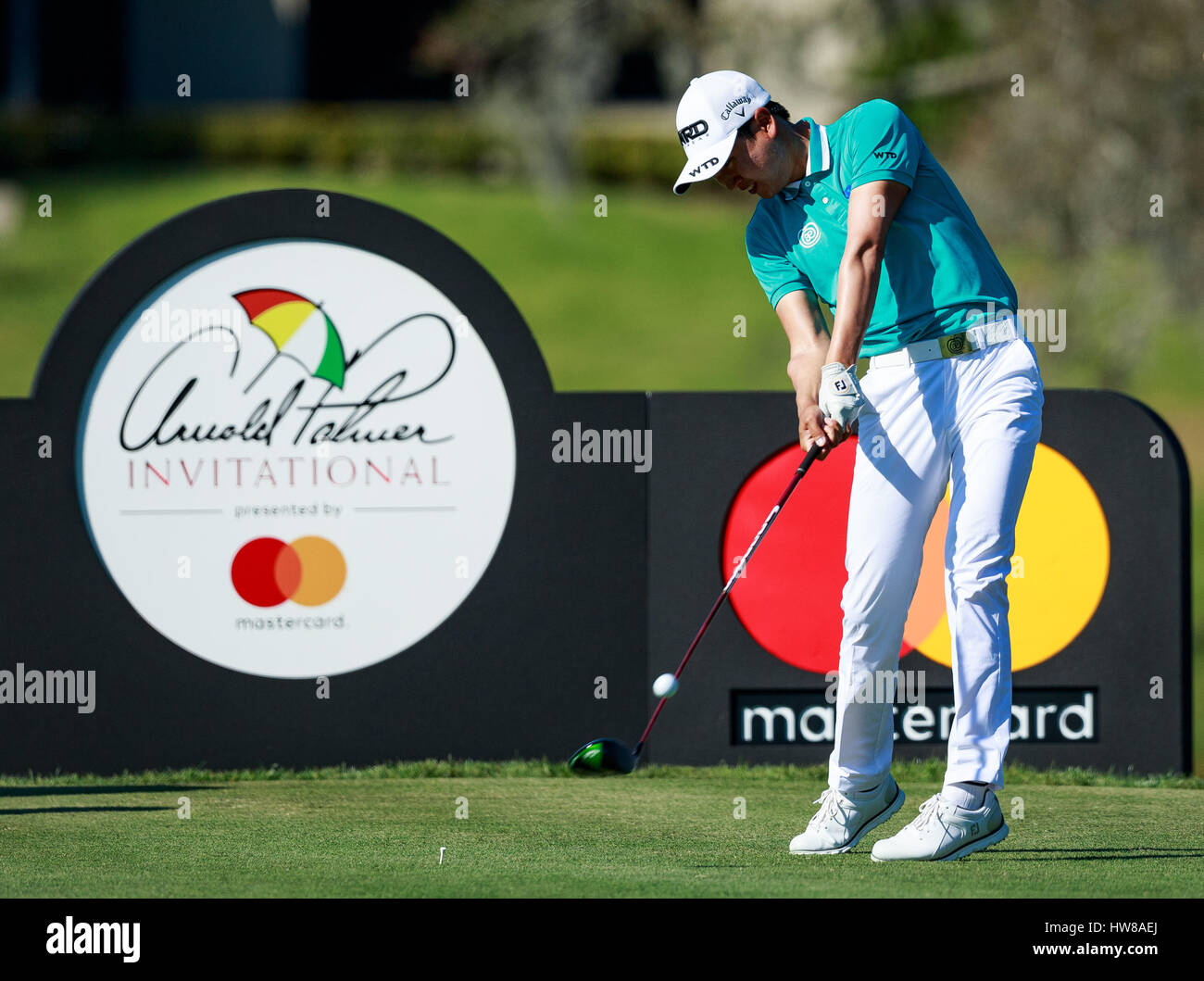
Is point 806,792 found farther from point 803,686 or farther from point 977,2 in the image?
point 977,2

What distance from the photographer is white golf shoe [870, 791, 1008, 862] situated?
4895 millimetres

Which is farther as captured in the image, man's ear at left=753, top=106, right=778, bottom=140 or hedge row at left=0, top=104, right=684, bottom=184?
hedge row at left=0, top=104, right=684, bottom=184

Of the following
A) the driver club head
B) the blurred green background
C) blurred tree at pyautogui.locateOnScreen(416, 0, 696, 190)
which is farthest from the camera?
blurred tree at pyautogui.locateOnScreen(416, 0, 696, 190)

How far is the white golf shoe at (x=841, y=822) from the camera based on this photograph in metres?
5.11

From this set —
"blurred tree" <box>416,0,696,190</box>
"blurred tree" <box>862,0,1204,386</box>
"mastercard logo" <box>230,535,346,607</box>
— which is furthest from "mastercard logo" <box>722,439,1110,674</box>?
"blurred tree" <box>416,0,696,190</box>

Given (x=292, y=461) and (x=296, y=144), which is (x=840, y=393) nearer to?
(x=292, y=461)

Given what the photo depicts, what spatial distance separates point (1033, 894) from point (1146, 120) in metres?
9.32

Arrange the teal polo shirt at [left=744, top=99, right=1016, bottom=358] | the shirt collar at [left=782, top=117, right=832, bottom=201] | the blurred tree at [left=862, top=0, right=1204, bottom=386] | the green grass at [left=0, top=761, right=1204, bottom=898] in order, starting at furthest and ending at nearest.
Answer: the blurred tree at [left=862, top=0, right=1204, bottom=386] < the shirt collar at [left=782, top=117, right=832, bottom=201] < the teal polo shirt at [left=744, top=99, right=1016, bottom=358] < the green grass at [left=0, top=761, right=1204, bottom=898]

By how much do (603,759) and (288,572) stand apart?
228cm

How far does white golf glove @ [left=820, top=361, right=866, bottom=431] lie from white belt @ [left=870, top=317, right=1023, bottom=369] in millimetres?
251

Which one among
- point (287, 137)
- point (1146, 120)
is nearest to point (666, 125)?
point (287, 137)

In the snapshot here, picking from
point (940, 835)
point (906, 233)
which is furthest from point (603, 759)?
point (906, 233)

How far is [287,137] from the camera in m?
28.8
